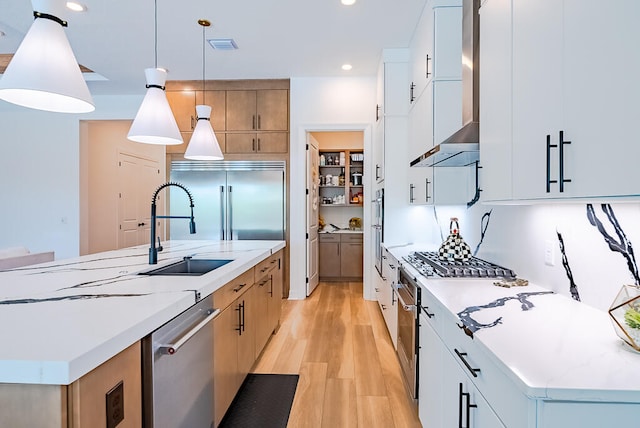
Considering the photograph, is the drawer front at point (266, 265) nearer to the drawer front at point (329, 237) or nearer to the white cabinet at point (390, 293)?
the white cabinet at point (390, 293)

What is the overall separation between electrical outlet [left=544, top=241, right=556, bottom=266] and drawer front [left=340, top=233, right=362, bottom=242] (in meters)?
4.26

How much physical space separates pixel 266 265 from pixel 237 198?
7.10ft

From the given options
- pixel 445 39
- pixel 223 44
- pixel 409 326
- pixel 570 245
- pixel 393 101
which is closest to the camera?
pixel 570 245

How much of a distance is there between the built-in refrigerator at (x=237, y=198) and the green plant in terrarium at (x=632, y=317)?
165 inches

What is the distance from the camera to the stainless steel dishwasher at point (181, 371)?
121cm

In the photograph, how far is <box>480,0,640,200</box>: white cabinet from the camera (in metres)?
0.87

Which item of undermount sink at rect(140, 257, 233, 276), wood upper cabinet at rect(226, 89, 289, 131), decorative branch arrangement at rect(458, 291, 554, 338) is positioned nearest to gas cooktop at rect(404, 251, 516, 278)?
decorative branch arrangement at rect(458, 291, 554, 338)

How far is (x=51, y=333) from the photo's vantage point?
100cm

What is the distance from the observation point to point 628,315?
3.16 feet

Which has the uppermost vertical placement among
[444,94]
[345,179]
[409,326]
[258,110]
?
[258,110]

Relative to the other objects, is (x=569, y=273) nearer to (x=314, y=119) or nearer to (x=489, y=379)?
(x=489, y=379)

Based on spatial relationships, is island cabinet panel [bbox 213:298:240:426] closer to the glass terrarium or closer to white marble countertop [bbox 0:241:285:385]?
white marble countertop [bbox 0:241:285:385]

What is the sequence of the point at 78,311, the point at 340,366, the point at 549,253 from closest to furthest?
the point at 78,311 → the point at 549,253 → the point at 340,366

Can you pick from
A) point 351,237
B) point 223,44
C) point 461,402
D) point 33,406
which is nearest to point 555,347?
point 461,402
